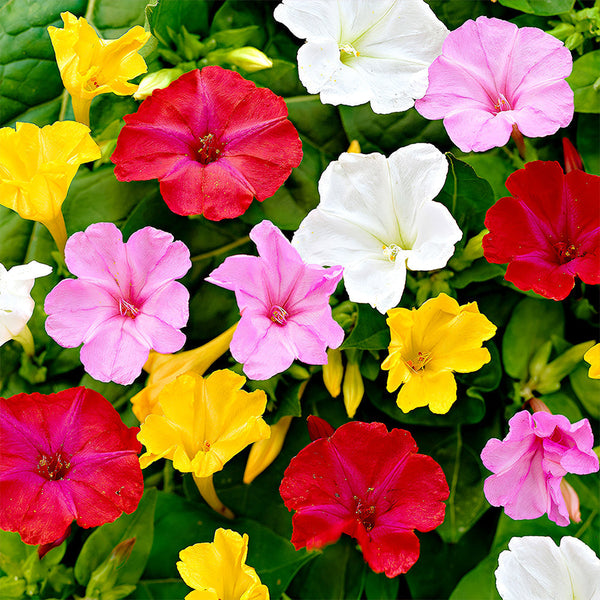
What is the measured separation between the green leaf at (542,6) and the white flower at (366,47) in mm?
110

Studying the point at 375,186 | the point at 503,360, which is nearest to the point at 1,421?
the point at 375,186

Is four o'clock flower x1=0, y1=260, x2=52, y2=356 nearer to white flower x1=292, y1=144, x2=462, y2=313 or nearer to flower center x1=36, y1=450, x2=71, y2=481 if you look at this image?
flower center x1=36, y1=450, x2=71, y2=481

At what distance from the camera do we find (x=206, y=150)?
76cm

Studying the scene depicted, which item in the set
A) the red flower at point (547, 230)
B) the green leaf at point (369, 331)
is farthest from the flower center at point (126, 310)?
the red flower at point (547, 230)

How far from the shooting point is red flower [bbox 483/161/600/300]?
27.3 inches

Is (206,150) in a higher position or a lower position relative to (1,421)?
higher

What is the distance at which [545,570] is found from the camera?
71cm

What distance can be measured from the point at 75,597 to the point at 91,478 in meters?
0.17

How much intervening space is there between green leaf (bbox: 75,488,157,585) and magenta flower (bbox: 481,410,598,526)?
35cm

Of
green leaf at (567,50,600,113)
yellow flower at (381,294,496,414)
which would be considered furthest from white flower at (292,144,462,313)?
green leaf at (567,50,600,113)

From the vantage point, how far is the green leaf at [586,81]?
32.8 inches

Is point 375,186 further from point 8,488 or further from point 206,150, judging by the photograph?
point 8,488

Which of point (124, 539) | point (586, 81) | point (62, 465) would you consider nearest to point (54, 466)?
point (62, 465)

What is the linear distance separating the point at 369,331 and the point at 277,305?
99 mm
